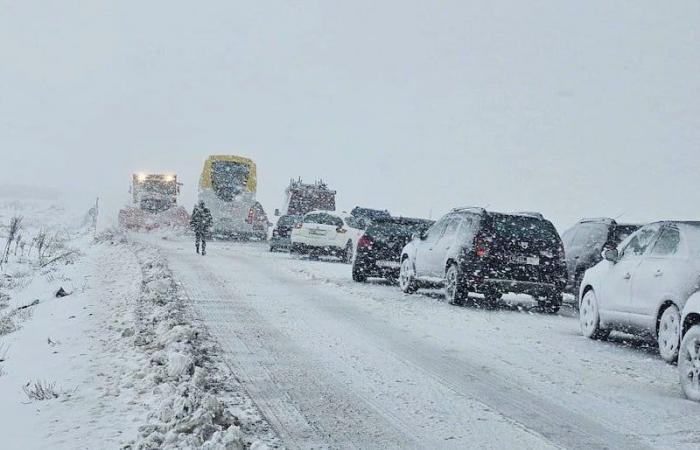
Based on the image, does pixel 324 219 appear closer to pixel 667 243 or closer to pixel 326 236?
pixel 326 236

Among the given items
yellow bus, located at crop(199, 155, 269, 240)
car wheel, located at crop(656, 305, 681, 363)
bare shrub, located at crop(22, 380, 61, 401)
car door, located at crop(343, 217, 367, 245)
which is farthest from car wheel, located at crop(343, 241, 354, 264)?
bare shrub, located at crop(22, 380, 61, 401)

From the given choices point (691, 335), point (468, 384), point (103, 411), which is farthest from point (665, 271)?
point (103, 411)

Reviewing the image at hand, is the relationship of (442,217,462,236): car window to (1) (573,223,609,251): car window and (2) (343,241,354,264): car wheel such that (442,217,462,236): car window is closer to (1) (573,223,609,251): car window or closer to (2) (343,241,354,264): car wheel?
(1) (573,223,609,251): car window

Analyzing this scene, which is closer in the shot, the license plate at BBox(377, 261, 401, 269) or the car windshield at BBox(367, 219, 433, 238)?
the license plate at BBox(377, 261, 401, 269)

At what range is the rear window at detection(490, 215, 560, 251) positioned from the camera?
12805 millimetres

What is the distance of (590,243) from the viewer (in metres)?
14.3

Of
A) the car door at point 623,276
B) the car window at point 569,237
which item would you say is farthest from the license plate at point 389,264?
the car door at point 623,276

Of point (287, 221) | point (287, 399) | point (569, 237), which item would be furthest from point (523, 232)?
point (287, 221)

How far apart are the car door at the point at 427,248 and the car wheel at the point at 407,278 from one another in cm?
23

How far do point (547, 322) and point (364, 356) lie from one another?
503 cm

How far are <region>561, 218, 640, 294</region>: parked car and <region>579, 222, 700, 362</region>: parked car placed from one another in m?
3.47

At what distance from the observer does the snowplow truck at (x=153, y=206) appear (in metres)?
36.3

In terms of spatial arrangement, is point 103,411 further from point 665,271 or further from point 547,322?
point 547,322

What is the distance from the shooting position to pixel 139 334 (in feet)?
26.2
